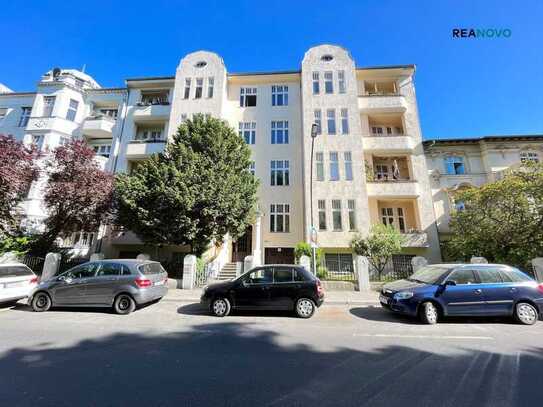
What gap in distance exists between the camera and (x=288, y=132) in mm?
19359

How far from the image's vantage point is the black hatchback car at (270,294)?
719 cm

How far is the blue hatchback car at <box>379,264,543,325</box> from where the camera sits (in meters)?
6.57

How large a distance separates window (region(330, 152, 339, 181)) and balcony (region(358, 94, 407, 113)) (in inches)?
190

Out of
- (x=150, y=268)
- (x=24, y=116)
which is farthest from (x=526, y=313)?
(x=24, y=116)

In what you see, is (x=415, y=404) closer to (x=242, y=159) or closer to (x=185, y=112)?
(x=242, y=159)

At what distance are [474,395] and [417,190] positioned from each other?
15831mm

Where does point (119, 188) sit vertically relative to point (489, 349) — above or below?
above

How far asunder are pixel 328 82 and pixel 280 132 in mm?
5940

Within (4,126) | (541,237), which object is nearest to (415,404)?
(541,237)

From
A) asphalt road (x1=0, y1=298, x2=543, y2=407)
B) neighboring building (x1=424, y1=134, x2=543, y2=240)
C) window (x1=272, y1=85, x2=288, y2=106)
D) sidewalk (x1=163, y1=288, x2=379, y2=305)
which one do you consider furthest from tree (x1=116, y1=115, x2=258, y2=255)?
neighboring building (x1=424, y1=134, x2=543, y2=240)

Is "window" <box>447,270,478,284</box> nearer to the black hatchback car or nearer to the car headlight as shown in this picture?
the car headlight

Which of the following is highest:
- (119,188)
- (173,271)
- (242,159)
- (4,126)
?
(4,126)

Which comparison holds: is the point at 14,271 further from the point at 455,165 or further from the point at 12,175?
the point at 455,165

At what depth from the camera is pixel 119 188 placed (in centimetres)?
1255
